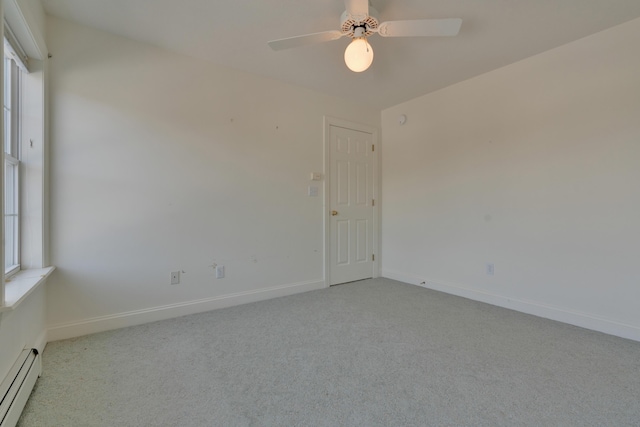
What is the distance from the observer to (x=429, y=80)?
306 centimetres

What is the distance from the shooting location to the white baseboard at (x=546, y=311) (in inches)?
84.2

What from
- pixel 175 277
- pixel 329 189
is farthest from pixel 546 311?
pixel 175 277

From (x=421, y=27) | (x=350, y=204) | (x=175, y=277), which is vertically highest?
(x=421, y=27)

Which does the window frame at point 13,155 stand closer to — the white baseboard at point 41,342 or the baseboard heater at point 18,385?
the white baseboard at point 41,342

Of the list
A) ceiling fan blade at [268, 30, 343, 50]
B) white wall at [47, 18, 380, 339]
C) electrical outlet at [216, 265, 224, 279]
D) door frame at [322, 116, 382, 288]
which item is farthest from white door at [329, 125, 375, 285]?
ceiling fan blade at [268, 30, 343, 50]

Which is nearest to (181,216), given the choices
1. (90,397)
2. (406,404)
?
(90,397)

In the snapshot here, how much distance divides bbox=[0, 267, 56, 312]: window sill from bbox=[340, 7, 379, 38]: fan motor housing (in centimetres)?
239

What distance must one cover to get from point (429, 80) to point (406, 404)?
10.1 ft

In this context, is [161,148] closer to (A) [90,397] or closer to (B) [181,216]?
(B) [181,216]

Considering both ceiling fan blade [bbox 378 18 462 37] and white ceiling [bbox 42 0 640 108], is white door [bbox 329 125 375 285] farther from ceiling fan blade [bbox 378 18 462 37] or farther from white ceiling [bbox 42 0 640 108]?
ceiling fan blade [bbox 378 18 462 37]

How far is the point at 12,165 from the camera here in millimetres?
1814

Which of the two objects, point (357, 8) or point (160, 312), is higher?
point (357, 8)

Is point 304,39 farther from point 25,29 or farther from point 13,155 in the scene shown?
point 13,155

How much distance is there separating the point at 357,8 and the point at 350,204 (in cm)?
235
